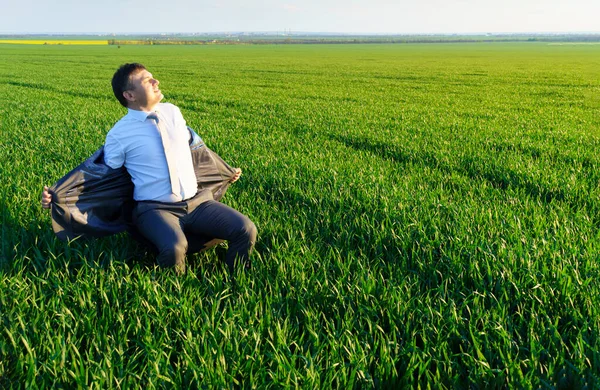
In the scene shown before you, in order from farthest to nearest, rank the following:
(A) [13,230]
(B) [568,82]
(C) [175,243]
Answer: (B) [568,82] → (A) [13,230] → (C) [175,243]

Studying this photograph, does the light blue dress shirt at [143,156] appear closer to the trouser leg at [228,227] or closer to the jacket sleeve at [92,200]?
the jacket sleeve at [92,200]

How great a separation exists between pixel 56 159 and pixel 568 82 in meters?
28.0

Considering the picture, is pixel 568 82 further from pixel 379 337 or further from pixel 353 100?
pixel 379 337

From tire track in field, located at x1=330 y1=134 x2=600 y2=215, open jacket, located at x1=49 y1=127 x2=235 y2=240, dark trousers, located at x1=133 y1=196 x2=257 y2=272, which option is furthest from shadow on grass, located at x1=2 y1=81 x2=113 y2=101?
dark trousers, located at x1=133 y1=196 x2=257 y2=272

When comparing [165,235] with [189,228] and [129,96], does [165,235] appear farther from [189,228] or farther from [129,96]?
[129,96]

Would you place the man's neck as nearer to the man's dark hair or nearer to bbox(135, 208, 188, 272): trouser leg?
the man's dark hair

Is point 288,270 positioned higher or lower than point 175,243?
lower

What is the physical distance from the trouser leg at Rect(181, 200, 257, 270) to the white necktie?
24 cm

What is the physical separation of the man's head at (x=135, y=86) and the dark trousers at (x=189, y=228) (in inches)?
31.2

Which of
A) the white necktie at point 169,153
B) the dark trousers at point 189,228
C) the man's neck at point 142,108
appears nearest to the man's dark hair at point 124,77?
the man's neck at point 142,108

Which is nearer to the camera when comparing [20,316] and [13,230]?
[20,316]

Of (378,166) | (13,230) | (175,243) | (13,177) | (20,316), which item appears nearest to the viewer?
(20,316)

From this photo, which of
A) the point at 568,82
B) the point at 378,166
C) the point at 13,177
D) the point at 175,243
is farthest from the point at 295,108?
the point at 568,82

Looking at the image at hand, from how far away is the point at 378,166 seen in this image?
707cm
